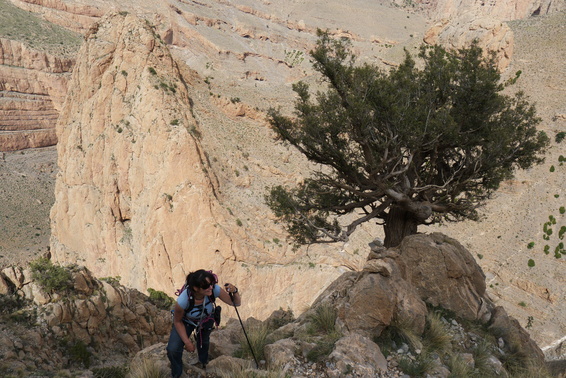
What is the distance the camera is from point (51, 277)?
42.2ft

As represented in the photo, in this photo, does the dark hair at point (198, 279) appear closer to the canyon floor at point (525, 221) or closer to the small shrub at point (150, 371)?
the small shrub at point (150, 371)

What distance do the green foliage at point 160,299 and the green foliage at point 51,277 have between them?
5.18 metres

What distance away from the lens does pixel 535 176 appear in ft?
97.6

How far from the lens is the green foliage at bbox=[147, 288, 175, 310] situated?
1840 centimetres

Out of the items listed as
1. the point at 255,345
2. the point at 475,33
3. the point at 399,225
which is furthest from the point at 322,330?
the point at 475,33

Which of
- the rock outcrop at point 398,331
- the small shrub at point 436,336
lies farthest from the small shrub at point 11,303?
the small shrub at point 436,336

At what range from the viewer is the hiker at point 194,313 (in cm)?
552

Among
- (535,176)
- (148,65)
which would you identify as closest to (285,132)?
(148,65)

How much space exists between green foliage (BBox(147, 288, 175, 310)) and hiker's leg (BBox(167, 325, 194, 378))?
513 inches

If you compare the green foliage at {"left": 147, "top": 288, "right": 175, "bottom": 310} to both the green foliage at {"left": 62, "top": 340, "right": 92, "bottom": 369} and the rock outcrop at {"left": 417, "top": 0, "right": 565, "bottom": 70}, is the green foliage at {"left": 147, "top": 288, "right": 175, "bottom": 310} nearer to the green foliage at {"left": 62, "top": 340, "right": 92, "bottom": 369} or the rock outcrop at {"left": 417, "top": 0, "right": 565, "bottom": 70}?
the green foliage at {"left": 62, "top": 340, "right": 92, "bottom": 369}

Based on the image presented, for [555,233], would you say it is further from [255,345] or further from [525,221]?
[255,345]

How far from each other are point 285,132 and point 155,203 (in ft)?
51.8

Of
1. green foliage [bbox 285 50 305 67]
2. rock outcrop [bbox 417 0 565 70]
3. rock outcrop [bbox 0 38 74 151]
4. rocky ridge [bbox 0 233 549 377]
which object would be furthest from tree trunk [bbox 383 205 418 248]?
green foliage [bbox 285 50 305 67]

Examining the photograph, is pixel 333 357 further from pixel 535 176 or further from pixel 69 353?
pixel 535 176
